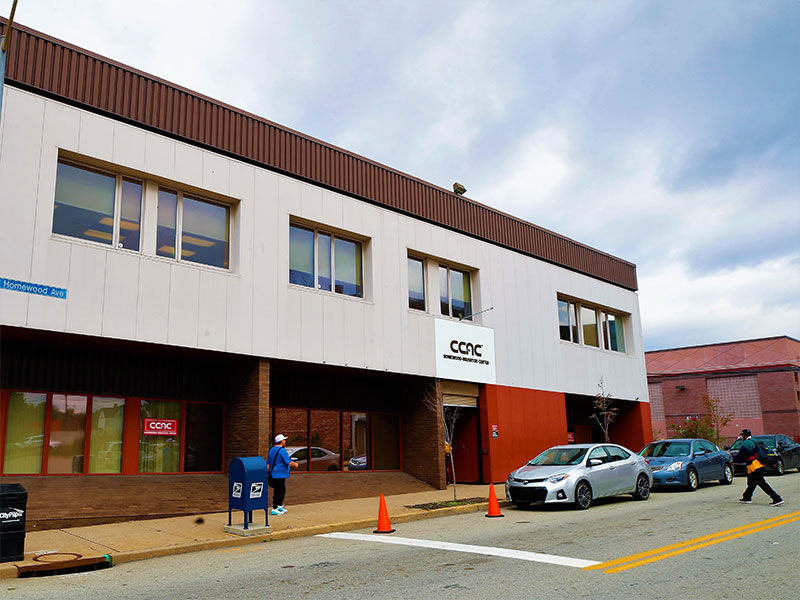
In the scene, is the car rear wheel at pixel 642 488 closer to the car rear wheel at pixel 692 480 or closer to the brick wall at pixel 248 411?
the car rear wheel at pixel 692 480

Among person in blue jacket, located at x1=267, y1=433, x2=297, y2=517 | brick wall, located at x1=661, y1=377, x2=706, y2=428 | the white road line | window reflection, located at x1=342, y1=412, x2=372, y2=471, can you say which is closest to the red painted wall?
window reflection, located at x1=342, y1=412, x2=372, y2=471

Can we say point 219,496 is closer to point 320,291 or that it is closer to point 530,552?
point 320,291

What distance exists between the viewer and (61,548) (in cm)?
1097

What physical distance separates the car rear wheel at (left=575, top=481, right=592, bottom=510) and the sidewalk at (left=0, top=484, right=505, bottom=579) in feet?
7.50

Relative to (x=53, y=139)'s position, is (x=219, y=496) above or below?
below

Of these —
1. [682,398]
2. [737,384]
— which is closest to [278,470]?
[737,384]

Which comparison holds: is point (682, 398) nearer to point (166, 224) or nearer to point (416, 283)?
point (416, 283)

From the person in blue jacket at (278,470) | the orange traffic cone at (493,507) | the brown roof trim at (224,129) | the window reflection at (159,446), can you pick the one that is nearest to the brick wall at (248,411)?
the window reflection at (159,446)

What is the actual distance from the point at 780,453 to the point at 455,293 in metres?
13.0

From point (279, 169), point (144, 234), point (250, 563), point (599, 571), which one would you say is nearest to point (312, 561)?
point (250, 563)

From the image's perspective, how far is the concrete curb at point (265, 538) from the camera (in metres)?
10.5

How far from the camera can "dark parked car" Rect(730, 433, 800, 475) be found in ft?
82.3

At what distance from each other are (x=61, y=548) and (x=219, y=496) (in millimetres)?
5240

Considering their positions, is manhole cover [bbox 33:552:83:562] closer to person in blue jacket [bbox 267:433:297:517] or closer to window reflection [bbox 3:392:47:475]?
window reflection [bbox 3:392:47:475]
